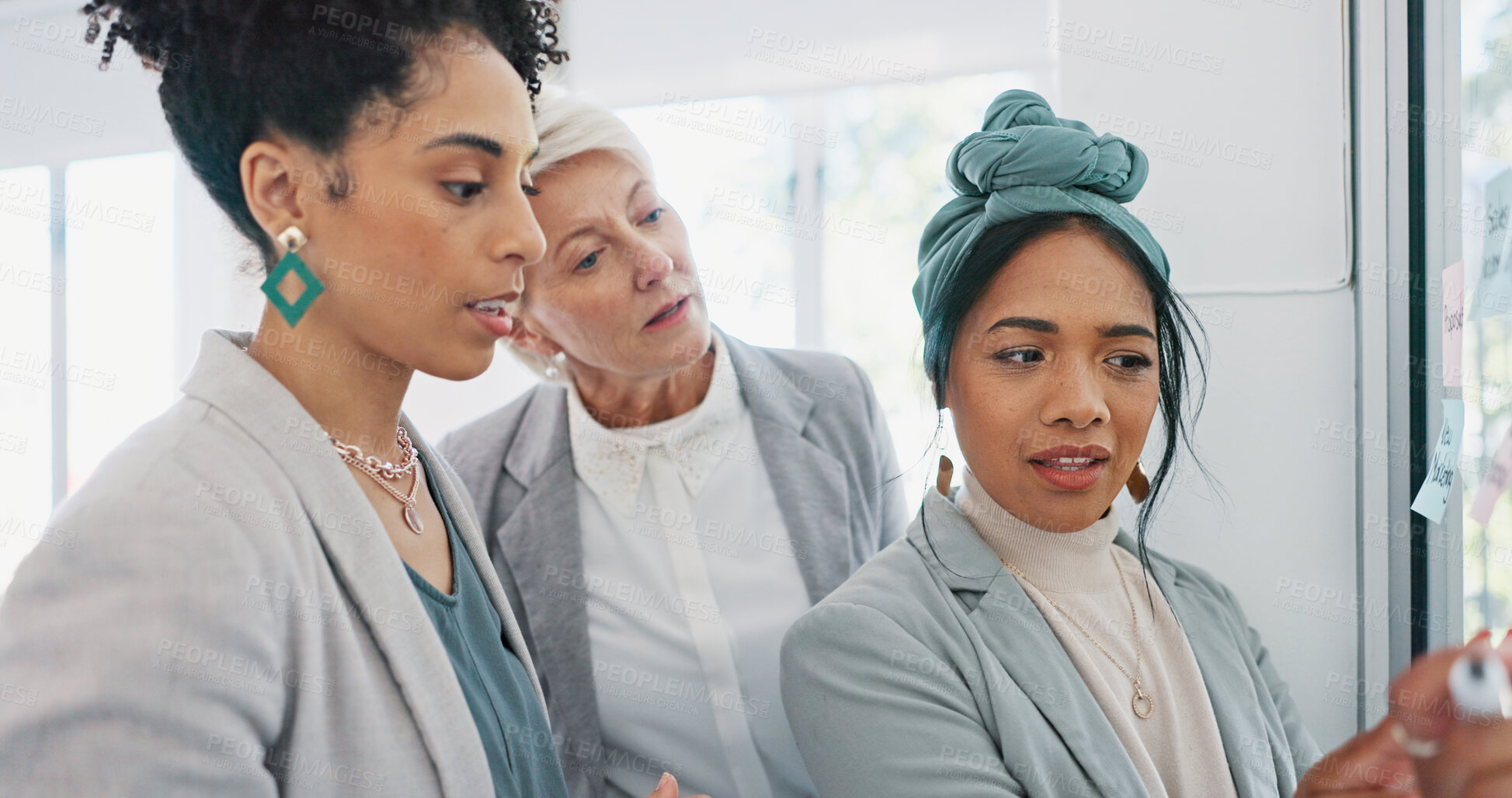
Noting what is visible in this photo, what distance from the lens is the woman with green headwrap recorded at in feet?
3.60

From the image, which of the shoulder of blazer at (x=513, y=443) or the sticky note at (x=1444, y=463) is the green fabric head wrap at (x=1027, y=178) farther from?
the shoulder of blazer at (x=513, y=443)

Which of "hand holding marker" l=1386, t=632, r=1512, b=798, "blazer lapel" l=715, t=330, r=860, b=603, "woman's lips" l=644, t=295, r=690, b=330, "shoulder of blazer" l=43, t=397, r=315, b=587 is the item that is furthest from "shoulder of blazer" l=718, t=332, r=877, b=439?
"hand holding marker" l=1386, t=632, r=1512, b=798

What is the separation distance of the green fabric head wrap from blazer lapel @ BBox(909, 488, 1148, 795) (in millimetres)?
298

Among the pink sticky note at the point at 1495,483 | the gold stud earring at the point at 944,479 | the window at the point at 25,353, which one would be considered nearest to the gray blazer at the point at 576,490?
the gold stud earring at the point at 944,479

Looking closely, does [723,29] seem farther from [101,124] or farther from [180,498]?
[180,498]

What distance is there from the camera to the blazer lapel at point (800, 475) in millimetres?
1550

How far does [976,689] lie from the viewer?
44.7 inches

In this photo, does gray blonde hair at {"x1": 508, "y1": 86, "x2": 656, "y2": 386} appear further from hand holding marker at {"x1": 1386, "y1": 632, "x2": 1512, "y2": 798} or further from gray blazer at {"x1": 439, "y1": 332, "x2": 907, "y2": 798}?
hand holding marker at {"x1": 1386, "y1": 632, "x2": 1512, "y2": 798}

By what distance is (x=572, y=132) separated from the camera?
145 cm

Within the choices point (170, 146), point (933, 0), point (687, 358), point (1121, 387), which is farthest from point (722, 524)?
point (170, 146)

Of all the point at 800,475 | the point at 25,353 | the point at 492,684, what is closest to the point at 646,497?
the point at 800,475

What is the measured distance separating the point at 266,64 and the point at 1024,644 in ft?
3.25

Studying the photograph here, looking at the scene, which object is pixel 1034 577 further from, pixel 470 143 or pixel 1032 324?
pixel 470 143

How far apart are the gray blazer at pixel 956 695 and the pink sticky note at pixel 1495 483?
35cm
